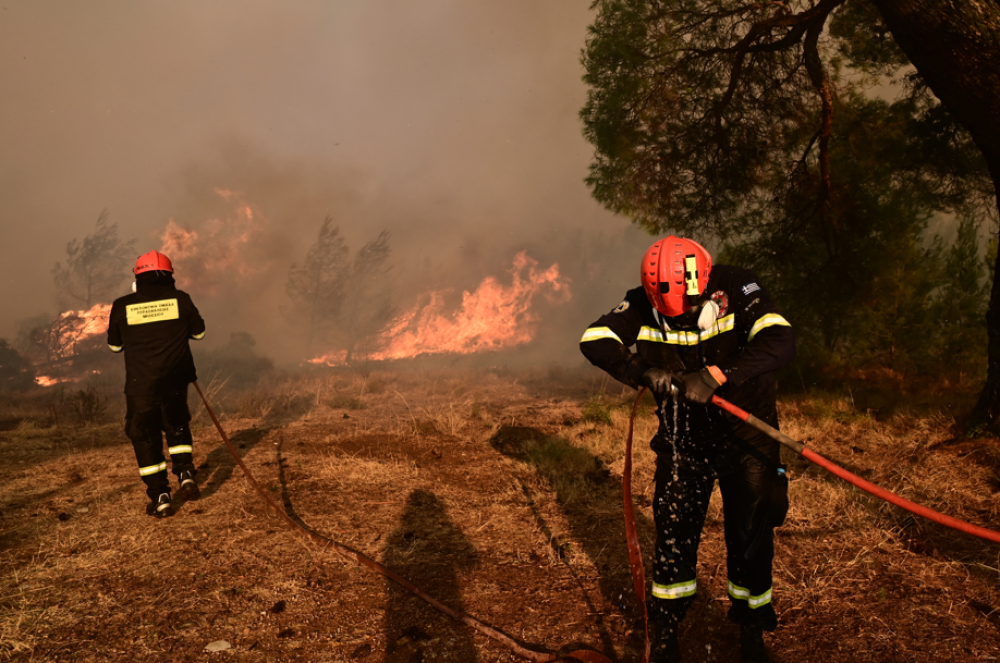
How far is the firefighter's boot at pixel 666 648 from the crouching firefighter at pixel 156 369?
4.59 metres

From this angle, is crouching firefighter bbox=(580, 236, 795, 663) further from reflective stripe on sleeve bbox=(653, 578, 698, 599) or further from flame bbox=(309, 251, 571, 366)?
flame bbox=(309, 251, 571, 366)

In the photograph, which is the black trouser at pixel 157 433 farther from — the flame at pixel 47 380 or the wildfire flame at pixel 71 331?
the wildfire flame at pixel 71 331

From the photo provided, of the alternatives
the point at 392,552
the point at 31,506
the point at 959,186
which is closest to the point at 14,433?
the point at 31,506

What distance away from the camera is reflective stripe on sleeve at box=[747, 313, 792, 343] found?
8.46 feet

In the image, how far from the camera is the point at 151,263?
17.4ft

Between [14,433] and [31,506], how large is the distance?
4879 millimetres

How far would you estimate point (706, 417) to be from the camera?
2834 mm

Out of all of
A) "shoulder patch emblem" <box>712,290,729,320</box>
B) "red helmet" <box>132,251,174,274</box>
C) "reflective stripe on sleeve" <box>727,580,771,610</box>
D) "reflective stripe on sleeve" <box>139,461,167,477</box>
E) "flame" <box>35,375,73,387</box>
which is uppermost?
"red helmet" <box>132,251,174,274</box>

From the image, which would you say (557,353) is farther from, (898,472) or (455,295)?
(898,472)

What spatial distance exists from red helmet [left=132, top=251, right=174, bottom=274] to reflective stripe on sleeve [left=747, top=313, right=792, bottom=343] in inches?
220

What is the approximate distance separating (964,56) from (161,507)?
8610 mm

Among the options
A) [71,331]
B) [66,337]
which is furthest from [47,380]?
[71,331]

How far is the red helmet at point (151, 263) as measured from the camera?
17.3ft

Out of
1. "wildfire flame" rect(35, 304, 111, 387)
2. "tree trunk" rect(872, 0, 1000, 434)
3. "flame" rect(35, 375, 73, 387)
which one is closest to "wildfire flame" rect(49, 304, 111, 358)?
"wildfire flame" rect(35, 304, 111, 387)
